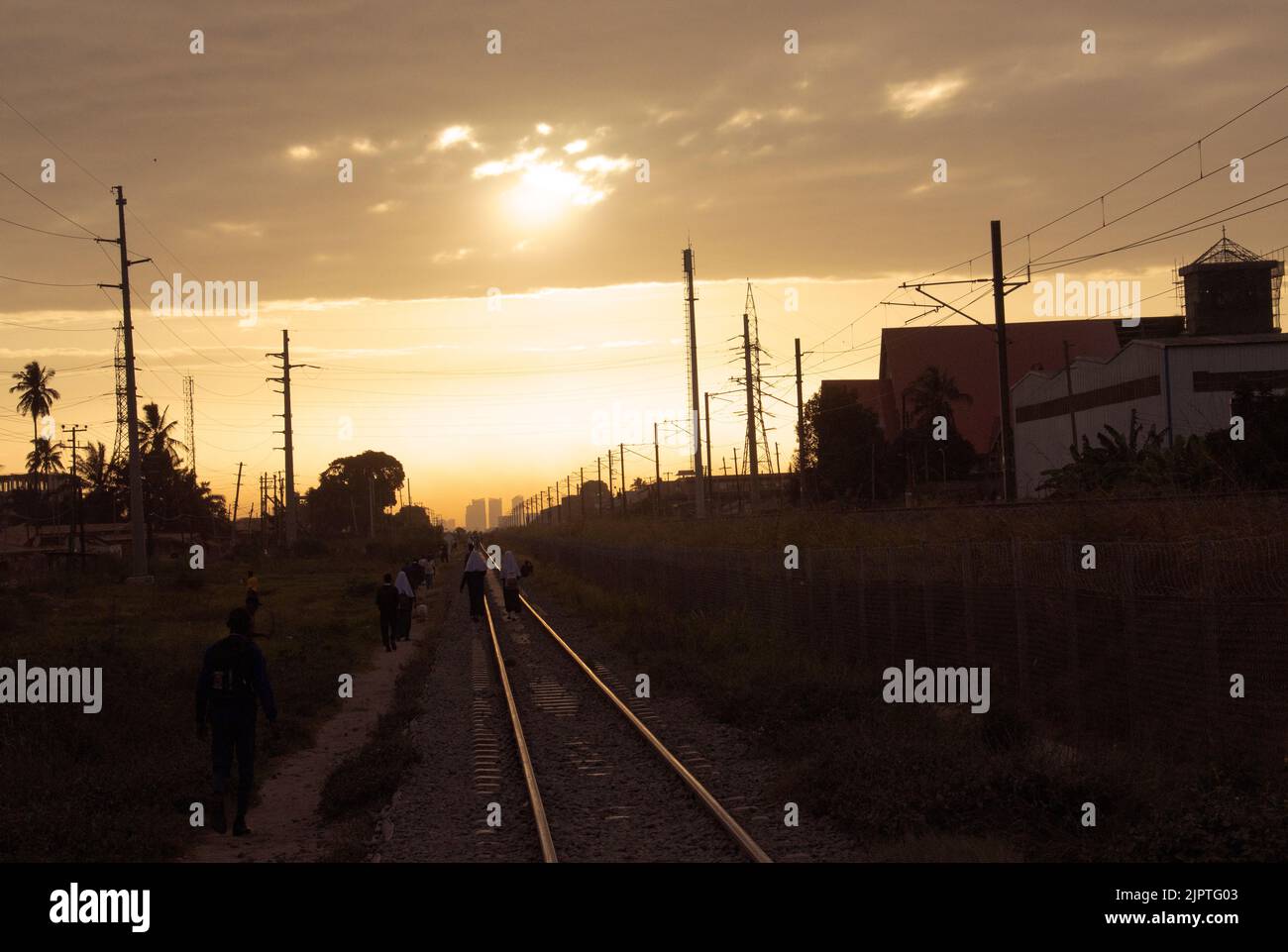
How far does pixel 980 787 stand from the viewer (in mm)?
10648

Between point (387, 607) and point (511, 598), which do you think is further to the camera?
point (511, 598)

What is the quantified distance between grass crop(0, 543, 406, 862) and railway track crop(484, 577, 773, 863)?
2.99m

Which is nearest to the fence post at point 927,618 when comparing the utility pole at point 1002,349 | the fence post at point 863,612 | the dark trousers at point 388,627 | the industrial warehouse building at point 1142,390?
the fence post at point 863,612

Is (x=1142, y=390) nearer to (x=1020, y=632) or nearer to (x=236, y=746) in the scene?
(x=1020, y=632)

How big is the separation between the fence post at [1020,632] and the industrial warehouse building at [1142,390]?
25827 millimetres

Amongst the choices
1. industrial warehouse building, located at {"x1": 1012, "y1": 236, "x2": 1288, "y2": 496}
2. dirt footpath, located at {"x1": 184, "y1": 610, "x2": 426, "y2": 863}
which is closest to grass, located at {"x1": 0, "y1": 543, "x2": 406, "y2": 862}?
dirt footpath, located at {"x1": 184, "y1": 610, "x2": 426, "y2": 863}

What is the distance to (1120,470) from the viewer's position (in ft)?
87.0

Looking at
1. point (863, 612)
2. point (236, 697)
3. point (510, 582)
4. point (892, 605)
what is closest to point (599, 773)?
point (236, 697)

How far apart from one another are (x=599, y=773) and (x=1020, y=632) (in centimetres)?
532

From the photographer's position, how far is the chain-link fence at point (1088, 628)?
412 inches

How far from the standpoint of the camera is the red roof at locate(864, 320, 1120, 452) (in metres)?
97.4

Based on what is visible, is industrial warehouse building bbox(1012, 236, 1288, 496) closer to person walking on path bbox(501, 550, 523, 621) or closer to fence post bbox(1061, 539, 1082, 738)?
person walking on path bbox(501, 550, 523, 621)
